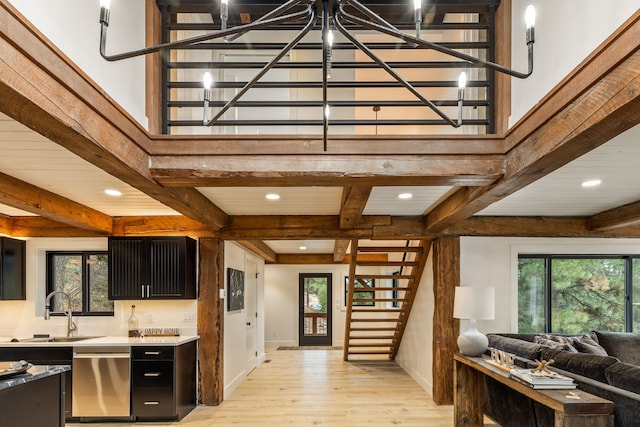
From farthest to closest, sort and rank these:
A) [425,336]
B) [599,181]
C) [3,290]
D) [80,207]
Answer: [425,336] < [3,290] < [80,207] < [599,181]

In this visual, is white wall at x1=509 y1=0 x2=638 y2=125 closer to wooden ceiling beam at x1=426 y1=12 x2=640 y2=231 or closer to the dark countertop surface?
wooden ceiling beam at x1=426 y1=12 x2=640 y2=231

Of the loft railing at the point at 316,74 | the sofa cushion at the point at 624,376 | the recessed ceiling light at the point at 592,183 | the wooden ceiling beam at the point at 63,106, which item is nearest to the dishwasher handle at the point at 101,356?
the loft railing at the point at 316,74

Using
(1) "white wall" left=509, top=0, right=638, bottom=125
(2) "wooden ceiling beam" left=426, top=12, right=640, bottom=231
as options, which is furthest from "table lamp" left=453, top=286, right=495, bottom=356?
(1) "white wall" left=509, top=0, right=638, bottom=125

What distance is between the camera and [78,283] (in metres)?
5.98

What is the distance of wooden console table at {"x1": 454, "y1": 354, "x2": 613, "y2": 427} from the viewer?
2.94 metres

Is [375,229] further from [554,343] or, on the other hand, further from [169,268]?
[169,268]

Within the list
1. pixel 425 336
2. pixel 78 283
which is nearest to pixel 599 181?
pixel 425 336

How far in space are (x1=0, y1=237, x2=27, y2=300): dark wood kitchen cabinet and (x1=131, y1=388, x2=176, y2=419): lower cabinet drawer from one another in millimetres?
1952

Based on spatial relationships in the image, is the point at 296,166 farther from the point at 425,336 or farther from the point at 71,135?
the point at 425,336

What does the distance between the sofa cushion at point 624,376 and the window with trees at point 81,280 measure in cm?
511

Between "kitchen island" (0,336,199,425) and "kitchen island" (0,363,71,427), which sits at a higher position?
"kitchen island" (0,363,71,427)

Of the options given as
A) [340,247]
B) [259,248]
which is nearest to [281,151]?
[259,248]

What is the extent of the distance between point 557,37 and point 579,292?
4.82 meters

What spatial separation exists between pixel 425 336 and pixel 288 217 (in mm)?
2679
